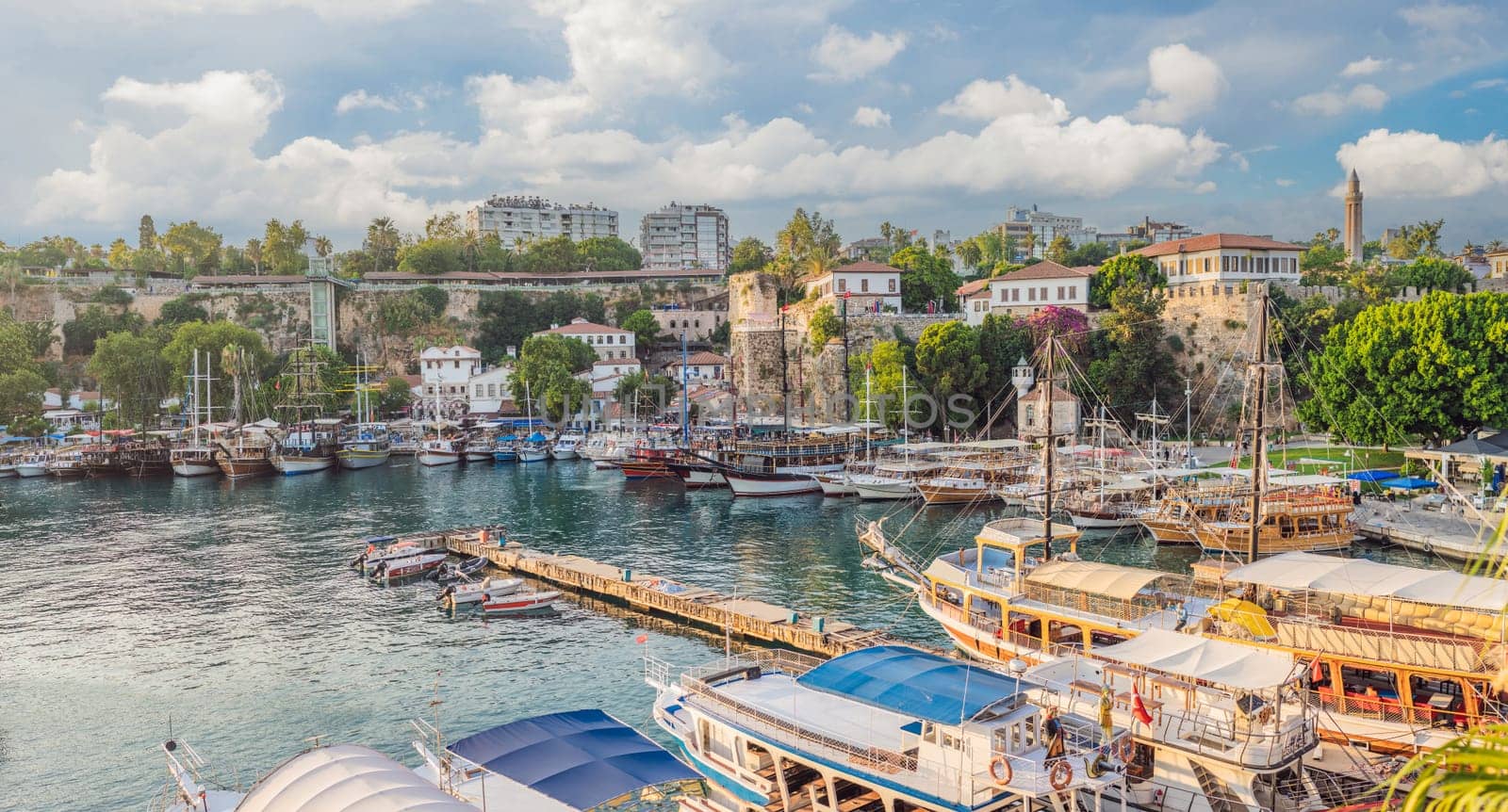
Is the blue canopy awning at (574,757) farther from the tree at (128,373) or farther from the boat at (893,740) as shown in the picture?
the tree at (128,373)

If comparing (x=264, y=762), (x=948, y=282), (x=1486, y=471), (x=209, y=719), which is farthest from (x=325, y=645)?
(x=948, y=282)

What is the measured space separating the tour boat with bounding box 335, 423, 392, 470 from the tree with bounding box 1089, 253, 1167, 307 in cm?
4983

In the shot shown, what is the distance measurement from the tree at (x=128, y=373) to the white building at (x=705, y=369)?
4125cm

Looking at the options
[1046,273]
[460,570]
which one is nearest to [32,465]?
[460,570]

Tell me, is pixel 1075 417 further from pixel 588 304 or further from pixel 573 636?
pixel 588 304

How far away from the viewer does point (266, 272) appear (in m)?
123

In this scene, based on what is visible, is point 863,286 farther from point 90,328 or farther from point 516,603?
point 90,328

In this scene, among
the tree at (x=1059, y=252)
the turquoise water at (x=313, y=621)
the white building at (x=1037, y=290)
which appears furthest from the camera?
the tree at (x=1059, y=252)

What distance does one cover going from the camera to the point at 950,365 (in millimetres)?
64312

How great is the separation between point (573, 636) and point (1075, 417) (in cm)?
3977

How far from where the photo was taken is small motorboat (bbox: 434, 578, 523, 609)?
102ft

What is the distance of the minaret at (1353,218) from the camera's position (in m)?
97.5

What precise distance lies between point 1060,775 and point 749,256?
302 ft

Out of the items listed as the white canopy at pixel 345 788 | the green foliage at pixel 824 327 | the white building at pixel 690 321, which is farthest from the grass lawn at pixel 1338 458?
the white building at pixel 690 321
